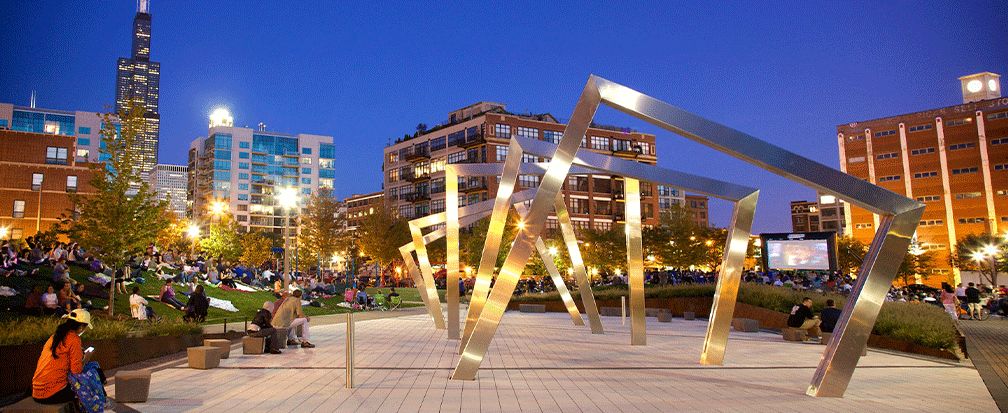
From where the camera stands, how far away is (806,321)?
1841cm

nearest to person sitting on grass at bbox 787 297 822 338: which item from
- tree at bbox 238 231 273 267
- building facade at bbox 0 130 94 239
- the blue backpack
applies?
the blue backpack

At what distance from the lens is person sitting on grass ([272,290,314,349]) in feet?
52.8

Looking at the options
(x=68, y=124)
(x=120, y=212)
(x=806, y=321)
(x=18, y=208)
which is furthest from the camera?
(x=68, y=124)

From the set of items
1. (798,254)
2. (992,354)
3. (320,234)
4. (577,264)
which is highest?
(320,234)

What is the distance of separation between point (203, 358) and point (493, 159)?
244 feet

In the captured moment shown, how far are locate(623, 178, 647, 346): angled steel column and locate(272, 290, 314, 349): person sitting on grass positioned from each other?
808cm

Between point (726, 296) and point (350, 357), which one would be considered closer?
point (350, 357)

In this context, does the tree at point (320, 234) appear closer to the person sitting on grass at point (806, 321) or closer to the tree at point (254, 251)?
the tree at point (254, 251)

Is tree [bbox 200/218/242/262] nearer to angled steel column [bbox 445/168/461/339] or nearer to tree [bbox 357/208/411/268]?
tree [bbox 357/208/411/268]

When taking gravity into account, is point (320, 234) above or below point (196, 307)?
above

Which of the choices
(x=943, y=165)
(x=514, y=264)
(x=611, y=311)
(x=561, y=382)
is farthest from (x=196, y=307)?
(x=943, y=165)

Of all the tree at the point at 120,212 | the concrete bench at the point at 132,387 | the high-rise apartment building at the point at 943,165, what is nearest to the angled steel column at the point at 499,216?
the concrete bench at the point at 132,387

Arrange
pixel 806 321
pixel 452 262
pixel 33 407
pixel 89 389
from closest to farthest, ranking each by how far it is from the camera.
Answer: pixel 33 407
pixel 89 389
pixel 452 262
pixel 806 321

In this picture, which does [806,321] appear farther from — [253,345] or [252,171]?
[252,171]
